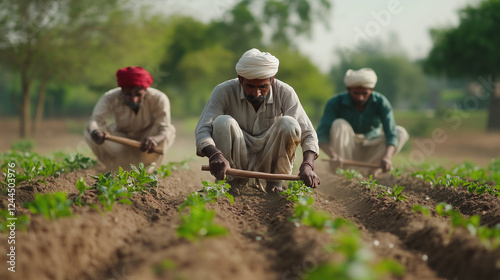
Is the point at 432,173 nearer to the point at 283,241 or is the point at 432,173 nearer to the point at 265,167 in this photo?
the point at 265,167

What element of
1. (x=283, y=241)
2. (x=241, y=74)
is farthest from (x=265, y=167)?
(x=283, y=241)

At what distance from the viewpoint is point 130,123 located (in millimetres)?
6645

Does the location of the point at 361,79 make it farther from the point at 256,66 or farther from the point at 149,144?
the point at 149,144

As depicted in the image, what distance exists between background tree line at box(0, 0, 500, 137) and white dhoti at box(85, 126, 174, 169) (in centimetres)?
911

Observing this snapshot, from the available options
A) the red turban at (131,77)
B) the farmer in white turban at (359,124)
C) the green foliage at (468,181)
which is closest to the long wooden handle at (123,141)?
the red turban at (131,77)

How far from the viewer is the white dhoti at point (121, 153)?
257 inches

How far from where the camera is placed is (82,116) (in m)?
35.0

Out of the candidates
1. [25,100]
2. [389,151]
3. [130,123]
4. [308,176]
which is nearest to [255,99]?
[308,176]

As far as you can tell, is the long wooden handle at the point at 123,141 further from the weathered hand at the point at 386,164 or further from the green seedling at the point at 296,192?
the weathered hand at the point at 386,164

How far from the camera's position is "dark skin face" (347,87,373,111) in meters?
7.03

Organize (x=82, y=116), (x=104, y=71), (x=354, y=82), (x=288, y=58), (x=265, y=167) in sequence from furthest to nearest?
(x=82, y=116)
(x=288, y=58)
(x=104, y=71)
(x=354, y=82)
(x=265, y=167)

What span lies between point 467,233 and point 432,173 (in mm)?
3106

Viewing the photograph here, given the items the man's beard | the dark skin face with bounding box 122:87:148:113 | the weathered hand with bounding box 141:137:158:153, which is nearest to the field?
the man's beard

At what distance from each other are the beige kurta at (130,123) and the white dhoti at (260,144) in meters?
1.97
